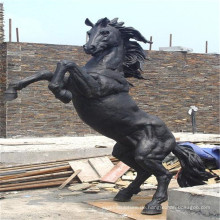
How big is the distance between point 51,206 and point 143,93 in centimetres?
1357

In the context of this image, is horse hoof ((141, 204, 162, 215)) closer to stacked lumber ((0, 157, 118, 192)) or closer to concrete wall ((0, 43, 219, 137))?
stacked lumber ((0, 157, 118, 192))

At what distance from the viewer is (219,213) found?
4148 mm

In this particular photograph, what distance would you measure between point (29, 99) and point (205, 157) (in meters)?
10.7

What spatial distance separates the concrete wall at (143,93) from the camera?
16922 millimetres

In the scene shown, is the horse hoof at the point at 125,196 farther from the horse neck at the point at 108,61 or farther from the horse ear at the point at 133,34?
the horse ear at the point at 133,34

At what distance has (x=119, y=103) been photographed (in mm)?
5574

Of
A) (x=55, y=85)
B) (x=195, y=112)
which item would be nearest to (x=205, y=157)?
(x=55, y=85)

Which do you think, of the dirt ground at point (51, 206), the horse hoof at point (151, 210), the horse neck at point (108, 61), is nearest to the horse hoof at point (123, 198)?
the dirt ground at point (51, 206)

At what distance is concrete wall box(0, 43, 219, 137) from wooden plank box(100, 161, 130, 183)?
9257 mm

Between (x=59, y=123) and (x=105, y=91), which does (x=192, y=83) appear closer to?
(x=59, y=123)

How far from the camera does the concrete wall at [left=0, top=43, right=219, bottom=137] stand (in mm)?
16922

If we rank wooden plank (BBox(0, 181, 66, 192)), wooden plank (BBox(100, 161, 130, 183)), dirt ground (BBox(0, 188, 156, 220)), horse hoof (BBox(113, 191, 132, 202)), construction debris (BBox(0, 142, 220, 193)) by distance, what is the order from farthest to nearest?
wooden plank (BBox(100, 161, 130, 183)), construction debris (BBox(0, 142, 220, 193)), wooden plank (BBox(0, 181, 66, 192)), horse hoof (BBox(113, 191, 132, 202)), dirt ground (BBox(0, 188, 156, 220))

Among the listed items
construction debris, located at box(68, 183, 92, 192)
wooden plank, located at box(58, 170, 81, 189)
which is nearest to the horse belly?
construction debris, located at box(68, 183, 92, 192)

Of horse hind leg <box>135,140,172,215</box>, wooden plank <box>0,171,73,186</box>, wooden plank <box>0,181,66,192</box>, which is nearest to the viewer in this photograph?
horse hind leg <box>135,140,172,215</box>
